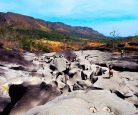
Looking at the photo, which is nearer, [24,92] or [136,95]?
[24,92]

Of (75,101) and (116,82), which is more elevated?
(75,101)

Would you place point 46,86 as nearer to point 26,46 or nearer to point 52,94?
point 52,94

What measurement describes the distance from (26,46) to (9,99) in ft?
512

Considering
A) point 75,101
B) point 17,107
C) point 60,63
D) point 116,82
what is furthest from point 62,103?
point 60,63

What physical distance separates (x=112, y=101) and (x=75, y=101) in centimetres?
299

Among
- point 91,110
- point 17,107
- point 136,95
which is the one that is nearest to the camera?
point 91,110

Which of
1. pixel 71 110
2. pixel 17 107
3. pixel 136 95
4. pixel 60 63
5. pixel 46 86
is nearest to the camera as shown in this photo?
pixel 71 110

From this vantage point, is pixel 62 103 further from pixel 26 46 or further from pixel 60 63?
pixel 26 46

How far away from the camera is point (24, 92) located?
2819 centimetres

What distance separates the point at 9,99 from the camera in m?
28.2

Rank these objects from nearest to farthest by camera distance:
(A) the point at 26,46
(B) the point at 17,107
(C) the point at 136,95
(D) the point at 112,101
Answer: (D) the point at 112,101 < (B) the point at 17,107 < (C) the point at 136,95 < (A) the point at 26,46

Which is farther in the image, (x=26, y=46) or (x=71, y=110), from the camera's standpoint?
(x=26, y=46)

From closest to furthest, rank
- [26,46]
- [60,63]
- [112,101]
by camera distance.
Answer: [112,101] < [60,63] < [26,46]

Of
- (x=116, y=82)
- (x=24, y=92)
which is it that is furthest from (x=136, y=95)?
(x=24, y=92)
